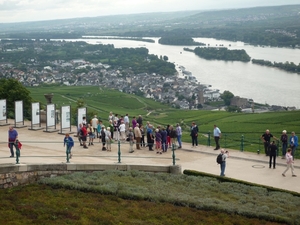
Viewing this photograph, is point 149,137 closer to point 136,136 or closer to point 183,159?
point 136,136

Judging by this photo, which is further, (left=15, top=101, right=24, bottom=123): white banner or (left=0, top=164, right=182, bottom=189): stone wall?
(left=15, top=101, right=24, bottom=123): white banner

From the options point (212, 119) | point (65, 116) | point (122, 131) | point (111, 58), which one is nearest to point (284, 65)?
point (212, 119)

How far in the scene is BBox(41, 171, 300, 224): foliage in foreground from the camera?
13.7m

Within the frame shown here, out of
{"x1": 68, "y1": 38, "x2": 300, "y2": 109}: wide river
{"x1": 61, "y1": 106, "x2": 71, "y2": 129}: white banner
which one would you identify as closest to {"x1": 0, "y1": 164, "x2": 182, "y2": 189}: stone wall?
{"x1": 61, "y1": 106, "x2": 71, "y2": 129}: white banner

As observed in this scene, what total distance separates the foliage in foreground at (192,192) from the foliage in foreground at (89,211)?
0.82ft

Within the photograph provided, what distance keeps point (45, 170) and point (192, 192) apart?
447 centimetres

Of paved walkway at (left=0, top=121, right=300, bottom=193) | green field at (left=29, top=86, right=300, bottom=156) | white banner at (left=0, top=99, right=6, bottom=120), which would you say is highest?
white banner at (left=0, top=99, right=6, bottom=120)

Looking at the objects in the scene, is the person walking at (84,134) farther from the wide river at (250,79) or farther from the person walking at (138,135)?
the wide river at (250,79)

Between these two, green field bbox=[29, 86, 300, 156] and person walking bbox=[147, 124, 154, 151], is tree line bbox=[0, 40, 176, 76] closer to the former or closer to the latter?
green field bbox=[29, 86, 300, 156]

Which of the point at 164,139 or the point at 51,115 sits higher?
the point at 51,115

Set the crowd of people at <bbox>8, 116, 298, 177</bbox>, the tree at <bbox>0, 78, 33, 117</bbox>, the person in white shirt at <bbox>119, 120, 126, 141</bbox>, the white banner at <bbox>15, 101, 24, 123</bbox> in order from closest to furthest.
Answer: the crowd of people at <bbox>8, 116, 298, 177</bbox> → the person in white shirt at <bbox>119, 120, 126, 141</bbox> → the white banner at <bbox>15, 101, 24, 123</bbox> → the tree at <bbox>0, 78, 33, 117</bbox>

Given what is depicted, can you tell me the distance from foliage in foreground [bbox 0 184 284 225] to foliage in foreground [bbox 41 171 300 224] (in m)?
0.25

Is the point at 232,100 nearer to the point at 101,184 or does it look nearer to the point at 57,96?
the point at 57,96

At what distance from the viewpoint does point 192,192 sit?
15.0m
